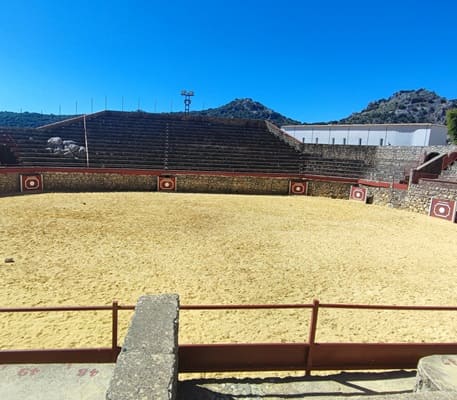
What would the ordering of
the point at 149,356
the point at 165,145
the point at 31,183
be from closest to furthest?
the point at 149,356
the point at 31,183
the point at 165,145

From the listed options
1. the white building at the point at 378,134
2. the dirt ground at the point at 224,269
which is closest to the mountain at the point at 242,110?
the white building at the point at 378,134

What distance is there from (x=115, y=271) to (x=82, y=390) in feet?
13.8

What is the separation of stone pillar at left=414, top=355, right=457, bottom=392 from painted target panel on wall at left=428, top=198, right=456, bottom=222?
13.1m

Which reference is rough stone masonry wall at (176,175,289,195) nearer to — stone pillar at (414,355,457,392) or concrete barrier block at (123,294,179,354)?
concrete barrier block at (123,294,179,354)

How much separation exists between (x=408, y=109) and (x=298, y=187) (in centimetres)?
12161

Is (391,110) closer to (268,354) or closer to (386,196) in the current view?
(386,196)

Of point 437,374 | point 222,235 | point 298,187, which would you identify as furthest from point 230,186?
point 437,374

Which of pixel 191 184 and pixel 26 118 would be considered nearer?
pixel 191 184

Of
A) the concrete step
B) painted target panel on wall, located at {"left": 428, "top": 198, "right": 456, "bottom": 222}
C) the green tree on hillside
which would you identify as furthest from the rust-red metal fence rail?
the green tree on hillside

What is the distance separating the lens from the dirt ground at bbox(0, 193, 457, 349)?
17.0ft

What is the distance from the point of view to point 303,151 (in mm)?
26688

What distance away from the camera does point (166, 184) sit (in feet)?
66.0

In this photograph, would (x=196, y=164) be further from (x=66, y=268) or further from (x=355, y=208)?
(x=66, y=268)

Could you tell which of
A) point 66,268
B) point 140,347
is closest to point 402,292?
point 140,347
